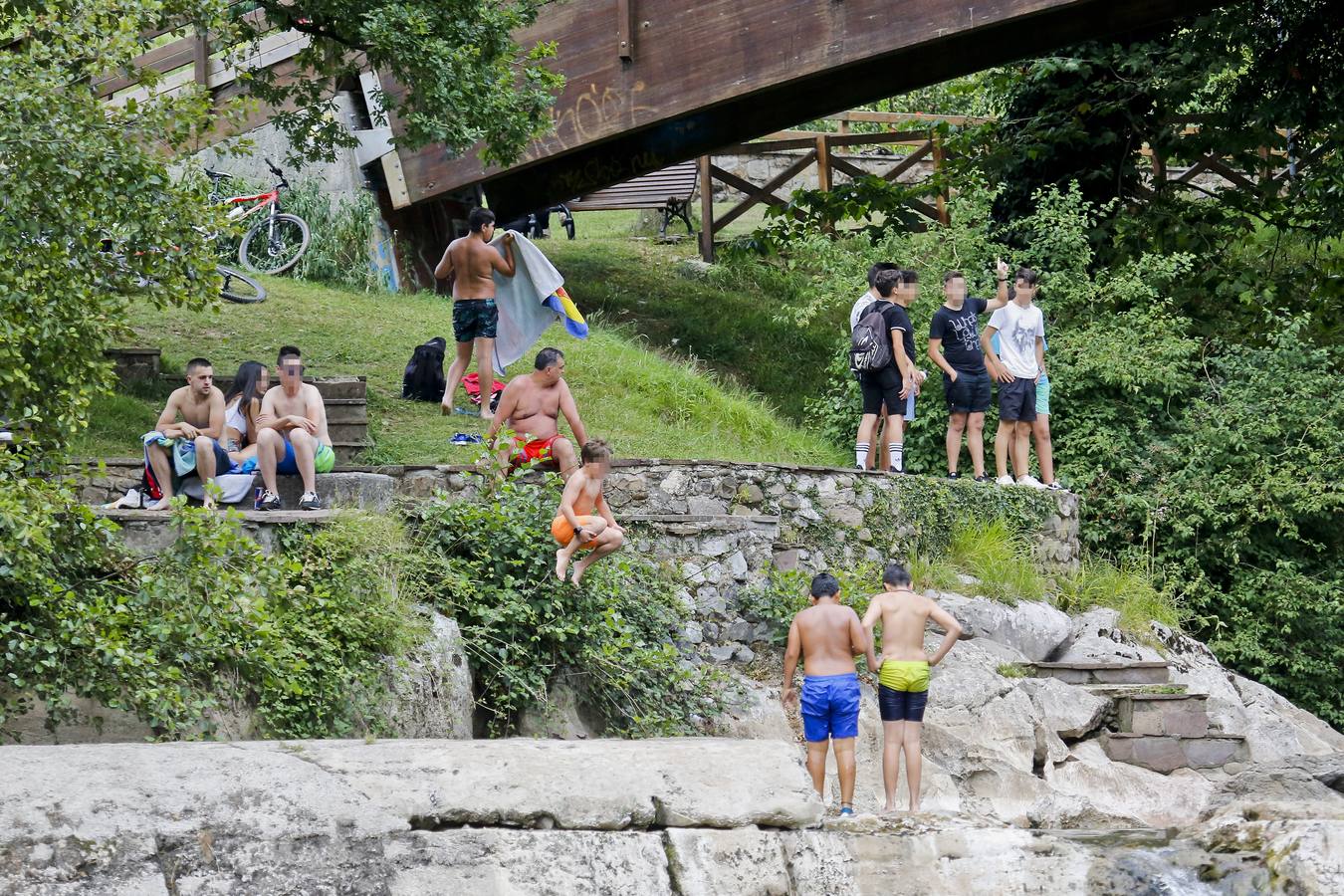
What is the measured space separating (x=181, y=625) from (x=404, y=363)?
7223 mm

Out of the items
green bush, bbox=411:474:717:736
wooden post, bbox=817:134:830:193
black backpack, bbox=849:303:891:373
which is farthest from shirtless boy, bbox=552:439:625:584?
wooden post, bbox=817:134:830:193

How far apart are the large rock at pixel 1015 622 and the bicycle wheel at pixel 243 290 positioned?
7.61 m

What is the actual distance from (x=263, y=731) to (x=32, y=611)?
1.18 metres

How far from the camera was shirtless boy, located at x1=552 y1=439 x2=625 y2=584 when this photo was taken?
909 cm

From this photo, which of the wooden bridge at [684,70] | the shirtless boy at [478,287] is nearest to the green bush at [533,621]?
the shirtless boy at [478,287]

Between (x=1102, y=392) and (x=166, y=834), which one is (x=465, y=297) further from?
(x=166, y=834)

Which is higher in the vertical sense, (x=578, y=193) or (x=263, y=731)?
(x=578, y=193)

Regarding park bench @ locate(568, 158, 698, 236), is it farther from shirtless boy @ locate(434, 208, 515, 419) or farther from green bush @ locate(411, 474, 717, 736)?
green bush @ locate(411, 474, 717, 736)

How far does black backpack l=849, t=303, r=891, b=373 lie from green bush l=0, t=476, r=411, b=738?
456 centimetres

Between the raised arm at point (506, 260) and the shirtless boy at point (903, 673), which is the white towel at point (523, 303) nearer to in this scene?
the raised arm at point (506, 260)

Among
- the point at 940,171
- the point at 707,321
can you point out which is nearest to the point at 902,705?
the point at 940,171

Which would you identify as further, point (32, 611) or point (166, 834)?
point (32, 611)

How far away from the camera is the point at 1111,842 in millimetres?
6871

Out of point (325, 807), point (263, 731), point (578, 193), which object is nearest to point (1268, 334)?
point (578, 193)
